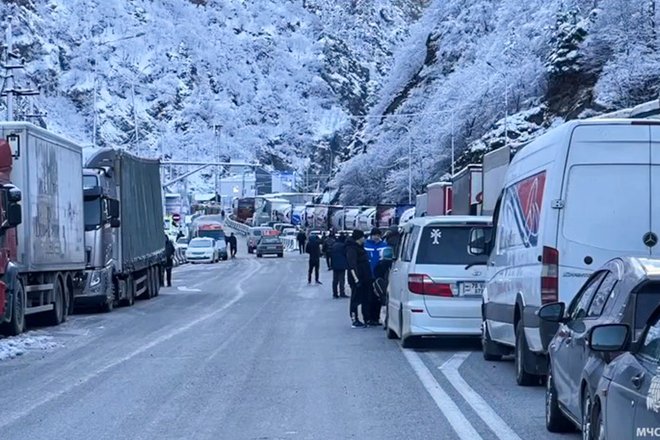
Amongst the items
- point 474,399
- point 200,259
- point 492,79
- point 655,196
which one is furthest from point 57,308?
point 492,79

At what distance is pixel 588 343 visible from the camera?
775cm

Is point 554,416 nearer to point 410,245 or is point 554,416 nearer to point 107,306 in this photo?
point 410,245

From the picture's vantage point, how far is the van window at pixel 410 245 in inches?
666

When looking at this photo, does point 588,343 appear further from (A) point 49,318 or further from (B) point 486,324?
(A) point 49,318

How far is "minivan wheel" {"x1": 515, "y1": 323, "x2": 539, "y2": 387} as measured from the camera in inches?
497

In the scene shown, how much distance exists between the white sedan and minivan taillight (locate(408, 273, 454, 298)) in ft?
170

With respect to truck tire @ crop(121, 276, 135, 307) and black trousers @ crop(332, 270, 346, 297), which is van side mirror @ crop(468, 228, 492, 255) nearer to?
truck tire @ crop(121, 276, 135, 307)

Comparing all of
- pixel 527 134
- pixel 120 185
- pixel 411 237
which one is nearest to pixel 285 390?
pixel 411 237

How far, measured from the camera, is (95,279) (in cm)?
2600

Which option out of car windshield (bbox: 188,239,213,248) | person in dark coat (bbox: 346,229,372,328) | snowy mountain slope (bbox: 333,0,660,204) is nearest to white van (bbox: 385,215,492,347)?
person in dark coat (bbox: 346,229,372,328)

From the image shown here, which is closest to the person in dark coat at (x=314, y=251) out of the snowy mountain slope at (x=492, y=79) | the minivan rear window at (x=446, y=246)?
the snowy mountain slope at (x=492, y=79)

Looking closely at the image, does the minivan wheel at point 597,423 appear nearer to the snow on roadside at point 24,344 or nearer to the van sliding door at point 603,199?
the van sliding door at point 603,199

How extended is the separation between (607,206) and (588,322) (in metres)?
2.80

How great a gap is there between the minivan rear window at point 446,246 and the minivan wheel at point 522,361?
3595 mm
